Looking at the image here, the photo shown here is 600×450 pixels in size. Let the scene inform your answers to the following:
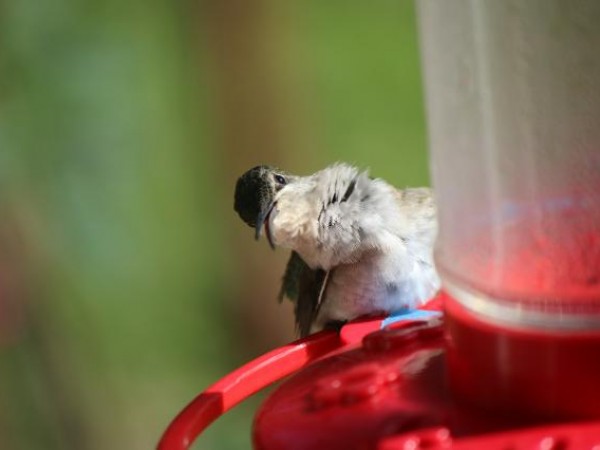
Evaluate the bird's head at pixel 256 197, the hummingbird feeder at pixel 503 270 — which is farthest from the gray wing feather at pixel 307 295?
the hummingbird feeder at pixel 503 270

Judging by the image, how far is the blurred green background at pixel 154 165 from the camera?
2.64m

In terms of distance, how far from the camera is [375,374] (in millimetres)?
887

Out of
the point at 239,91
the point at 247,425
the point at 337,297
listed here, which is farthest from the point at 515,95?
the point at 247,425

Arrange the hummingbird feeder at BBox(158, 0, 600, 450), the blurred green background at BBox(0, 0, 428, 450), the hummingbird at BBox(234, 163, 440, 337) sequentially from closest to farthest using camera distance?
the hummingbird feeder at BBox(158, 0, 600, 450)
the hummingbird at BBox(234, 163, 440, 337)
the blurred green background at BBox(0, 0, 428, 450)

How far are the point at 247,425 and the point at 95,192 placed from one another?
0.98 meters

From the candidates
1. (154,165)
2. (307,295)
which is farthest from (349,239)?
(154,165)

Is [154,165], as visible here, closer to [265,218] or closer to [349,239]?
[265,218]

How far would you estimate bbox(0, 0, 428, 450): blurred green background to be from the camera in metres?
2.64

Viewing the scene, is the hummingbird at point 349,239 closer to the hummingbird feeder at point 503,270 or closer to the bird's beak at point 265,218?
the bird's beak at point 265,218

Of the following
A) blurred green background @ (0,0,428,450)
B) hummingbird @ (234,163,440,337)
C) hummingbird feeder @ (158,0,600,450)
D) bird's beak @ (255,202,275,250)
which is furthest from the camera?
blurred green background @ (0,0,428,450)

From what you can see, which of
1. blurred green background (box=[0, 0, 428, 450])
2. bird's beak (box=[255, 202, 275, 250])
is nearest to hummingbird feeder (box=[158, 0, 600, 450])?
bird's beak (box=[255, 202, 275, 250])

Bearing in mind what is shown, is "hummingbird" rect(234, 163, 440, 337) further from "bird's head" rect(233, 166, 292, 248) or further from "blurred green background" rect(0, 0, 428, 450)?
"blurred green background" rect(0, 0, 428, 450)

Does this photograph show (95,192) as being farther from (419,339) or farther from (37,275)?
(419,339)

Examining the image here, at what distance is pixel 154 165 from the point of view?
278 cm
